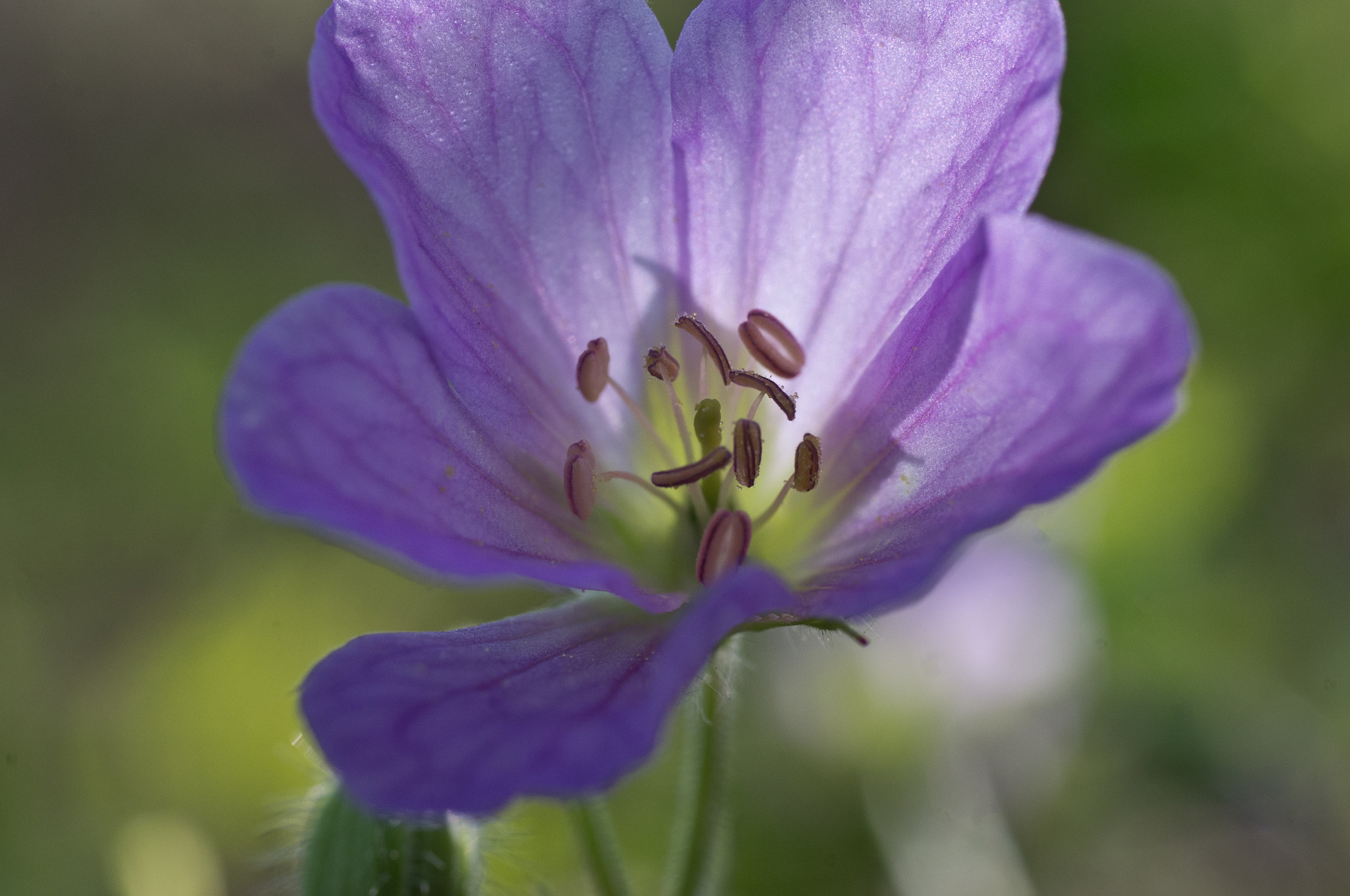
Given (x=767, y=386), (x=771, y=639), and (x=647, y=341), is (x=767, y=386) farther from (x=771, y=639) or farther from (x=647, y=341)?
(x=771, y=639)

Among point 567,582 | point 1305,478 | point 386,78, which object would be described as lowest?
point 1305,478

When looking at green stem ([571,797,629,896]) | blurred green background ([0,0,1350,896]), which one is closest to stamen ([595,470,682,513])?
green stem ([571,797,629,896])

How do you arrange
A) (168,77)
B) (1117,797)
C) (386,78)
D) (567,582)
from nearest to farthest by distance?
(567,582) < (386,78) < (1117,797) < (168,77)

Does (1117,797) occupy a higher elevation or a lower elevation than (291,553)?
lower

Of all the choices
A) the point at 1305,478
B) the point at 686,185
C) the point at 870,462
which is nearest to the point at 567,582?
the point at 870,462

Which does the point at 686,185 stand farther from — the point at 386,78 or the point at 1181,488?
the point at 1181,488

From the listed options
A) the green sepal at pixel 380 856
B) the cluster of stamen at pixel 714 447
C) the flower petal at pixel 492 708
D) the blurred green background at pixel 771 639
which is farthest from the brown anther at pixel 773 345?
the blurred green background at pixel 771 639

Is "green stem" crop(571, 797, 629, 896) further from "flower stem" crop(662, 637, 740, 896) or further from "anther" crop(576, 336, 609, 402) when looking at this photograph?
"anther" crop(576, 336, 609, 402)
